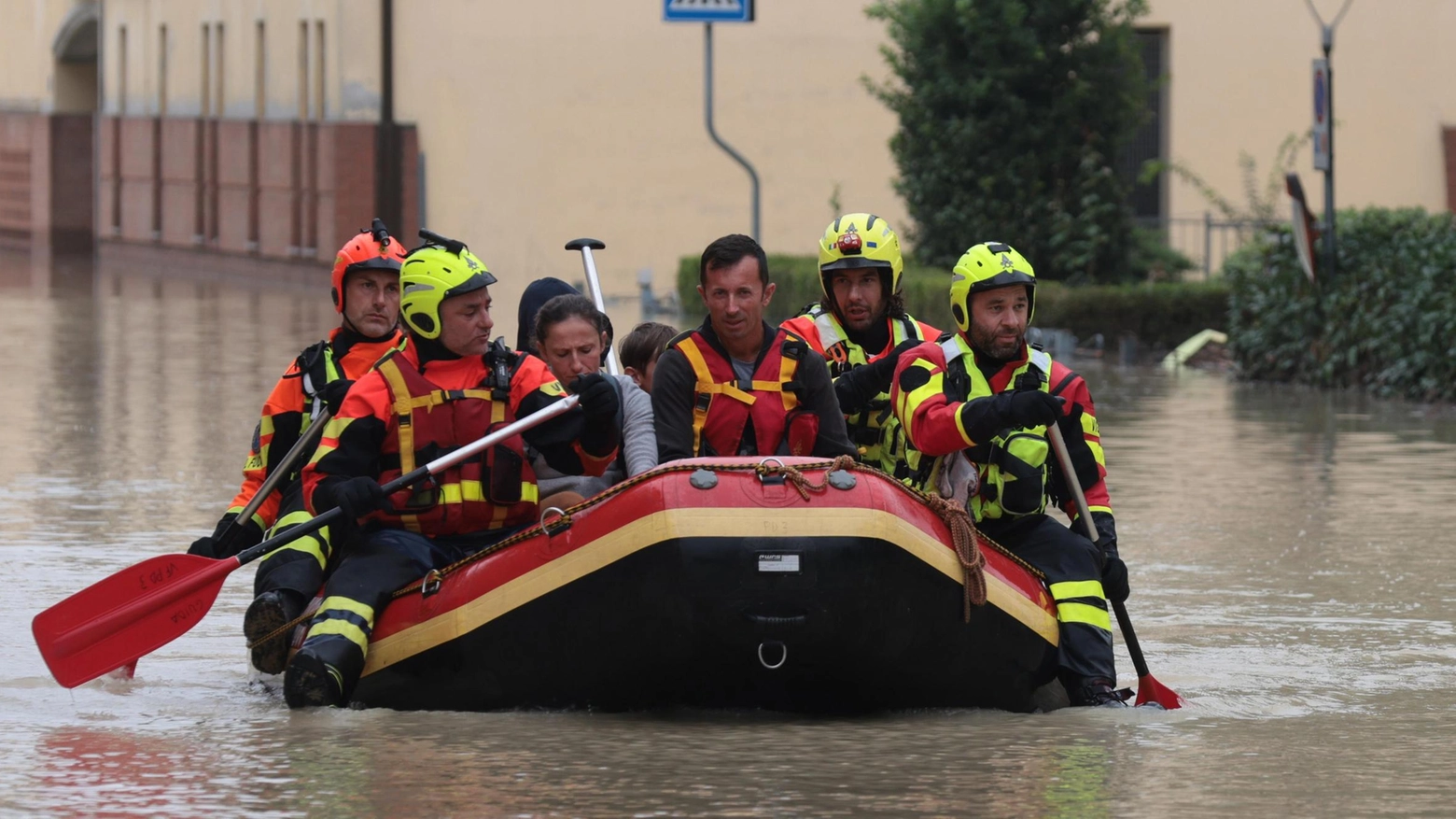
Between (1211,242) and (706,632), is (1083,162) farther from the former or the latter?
(706,632)

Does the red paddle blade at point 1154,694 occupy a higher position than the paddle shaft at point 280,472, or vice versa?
the paddle shaft at point 280,472

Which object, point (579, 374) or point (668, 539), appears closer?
point (668, 539)

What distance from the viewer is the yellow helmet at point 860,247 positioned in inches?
A: 362

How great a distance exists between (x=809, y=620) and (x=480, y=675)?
1.15m

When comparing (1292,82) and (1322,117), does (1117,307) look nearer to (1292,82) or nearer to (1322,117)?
(1322,117)

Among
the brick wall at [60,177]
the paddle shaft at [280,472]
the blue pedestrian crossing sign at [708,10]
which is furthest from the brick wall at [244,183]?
the paddle shaft at [280,472]

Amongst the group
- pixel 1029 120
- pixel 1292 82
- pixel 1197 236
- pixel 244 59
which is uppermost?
pixel 244 59

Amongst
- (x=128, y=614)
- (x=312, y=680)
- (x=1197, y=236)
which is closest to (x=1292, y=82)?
(x=1197, y=236)

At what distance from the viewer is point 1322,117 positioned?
19.9m

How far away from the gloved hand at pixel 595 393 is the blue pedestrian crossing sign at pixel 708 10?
396 inches

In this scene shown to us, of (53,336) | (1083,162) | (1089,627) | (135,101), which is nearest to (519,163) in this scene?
(53,336)

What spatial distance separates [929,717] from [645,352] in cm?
186

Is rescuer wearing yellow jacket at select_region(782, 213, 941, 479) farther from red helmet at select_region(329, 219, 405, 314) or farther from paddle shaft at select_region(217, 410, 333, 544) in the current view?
paddle shaft at select_region(217, 410, 333, 544)

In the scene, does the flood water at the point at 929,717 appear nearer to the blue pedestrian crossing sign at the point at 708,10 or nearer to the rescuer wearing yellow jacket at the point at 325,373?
the rescuer wearing yellow jacket at the point at 325,373
